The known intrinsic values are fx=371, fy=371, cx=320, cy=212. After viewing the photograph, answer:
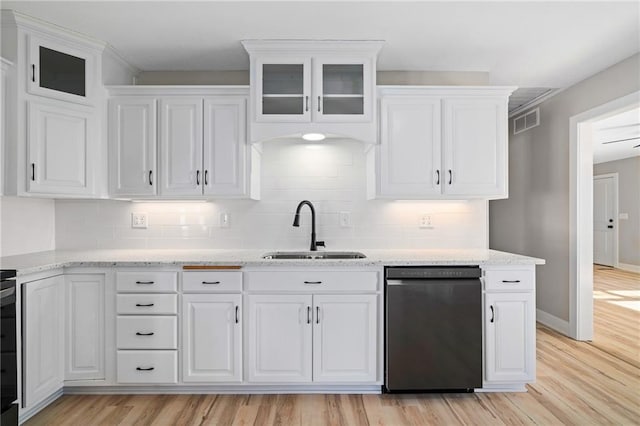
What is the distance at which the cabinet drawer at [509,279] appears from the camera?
2459 mm

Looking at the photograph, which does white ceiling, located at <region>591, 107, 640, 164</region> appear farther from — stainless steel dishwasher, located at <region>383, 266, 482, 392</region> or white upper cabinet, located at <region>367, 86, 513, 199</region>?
stainless steel dishwasher, located at <region>383, 266, 482, 392</region>

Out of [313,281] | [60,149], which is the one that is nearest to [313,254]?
[313,281]

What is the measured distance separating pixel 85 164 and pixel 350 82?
79.0 inches

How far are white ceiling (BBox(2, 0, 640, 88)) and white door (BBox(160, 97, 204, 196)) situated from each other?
0.44 metres

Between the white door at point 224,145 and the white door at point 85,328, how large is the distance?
0.98 meters

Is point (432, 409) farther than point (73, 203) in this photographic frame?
No

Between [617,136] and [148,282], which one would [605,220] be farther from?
[148,282]

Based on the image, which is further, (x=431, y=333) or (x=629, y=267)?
(x=629, y=267)

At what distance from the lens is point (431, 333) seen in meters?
2.40

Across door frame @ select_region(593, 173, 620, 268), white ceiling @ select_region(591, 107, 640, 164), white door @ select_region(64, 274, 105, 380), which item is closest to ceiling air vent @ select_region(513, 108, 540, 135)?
white ceiling @ select_region(591, 107, 640, 164)

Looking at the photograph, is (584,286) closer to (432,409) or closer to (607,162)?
(432,409)

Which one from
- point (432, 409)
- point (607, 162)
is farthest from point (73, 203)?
point (607, 162)

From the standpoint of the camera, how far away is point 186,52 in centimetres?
285

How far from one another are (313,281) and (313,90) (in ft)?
4.47
